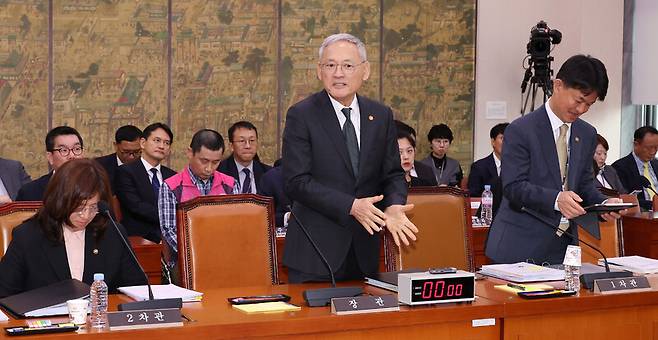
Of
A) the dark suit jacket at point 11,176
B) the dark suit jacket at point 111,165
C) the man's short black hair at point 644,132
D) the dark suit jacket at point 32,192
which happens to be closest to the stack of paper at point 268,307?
the dark suit jacket at point 32,192

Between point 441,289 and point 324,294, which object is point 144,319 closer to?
point 324,294

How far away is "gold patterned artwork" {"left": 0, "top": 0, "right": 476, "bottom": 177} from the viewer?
7.37 meters

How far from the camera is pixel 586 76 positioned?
3.54m

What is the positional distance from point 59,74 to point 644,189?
181 inches

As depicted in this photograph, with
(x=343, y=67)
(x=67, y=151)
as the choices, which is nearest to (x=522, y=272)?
(x=343, y=67)

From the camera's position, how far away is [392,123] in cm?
353

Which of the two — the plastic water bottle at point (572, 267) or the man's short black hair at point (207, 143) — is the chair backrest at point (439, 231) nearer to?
the plastic water bottle at point (572, 267)

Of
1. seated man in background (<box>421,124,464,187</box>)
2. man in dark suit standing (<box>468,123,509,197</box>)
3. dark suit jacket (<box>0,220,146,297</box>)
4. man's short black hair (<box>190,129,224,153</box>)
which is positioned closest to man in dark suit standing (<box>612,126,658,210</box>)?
man in dark suit standing (<box>468,123,509,197</box>)

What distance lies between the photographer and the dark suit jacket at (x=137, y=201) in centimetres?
594

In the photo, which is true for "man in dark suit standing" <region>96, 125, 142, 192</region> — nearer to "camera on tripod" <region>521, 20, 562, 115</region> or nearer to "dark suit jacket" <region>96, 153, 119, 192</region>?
"dark suit jacket" <region>96, 153, 119, 192</region>

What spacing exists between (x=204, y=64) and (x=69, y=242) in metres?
4.63

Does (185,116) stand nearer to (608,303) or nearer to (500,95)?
(500,95)

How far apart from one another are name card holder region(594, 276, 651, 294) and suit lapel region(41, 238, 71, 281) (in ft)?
5.52

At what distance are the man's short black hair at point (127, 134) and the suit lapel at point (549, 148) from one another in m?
3.91
